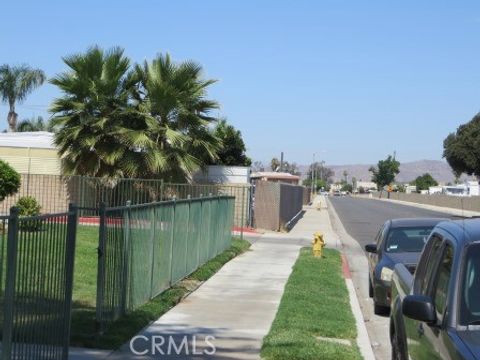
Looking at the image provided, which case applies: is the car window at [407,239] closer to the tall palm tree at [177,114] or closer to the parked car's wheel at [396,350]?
the parked car's wheel at [396,350]

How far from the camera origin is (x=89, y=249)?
16203 millimetres

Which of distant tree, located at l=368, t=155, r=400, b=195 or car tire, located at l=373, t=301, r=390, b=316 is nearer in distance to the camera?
car tire, located at l=373, t=301, r=390, b=316

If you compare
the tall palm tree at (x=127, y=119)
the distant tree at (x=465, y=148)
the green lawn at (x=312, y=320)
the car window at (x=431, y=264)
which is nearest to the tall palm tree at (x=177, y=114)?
the tall palm tree at (x=127, y=119)

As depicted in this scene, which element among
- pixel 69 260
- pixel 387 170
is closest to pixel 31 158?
pixel 69 260

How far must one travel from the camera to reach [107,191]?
2544cm

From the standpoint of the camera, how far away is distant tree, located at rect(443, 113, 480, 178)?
72938 mm

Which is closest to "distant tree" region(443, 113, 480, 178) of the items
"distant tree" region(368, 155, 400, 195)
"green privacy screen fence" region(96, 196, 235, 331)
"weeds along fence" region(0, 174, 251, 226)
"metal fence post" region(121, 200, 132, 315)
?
"weeds along fence" region(0, 174, 251, 226)

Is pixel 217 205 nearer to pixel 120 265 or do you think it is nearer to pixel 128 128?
pixel 120 265

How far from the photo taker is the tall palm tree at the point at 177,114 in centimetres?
2647

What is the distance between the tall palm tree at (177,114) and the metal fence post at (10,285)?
20.7 metres

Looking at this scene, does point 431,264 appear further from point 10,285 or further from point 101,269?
point 101,269

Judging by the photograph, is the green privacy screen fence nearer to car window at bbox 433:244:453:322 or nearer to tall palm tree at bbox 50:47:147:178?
car window at bbox 433:244:453:322

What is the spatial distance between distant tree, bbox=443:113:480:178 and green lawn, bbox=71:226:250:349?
201ft

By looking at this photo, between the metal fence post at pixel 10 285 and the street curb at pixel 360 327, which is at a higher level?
the metal fence post at pixel 10 285
